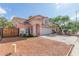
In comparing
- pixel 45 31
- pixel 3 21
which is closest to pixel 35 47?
pixel 45 31

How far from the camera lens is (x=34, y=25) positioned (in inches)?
121

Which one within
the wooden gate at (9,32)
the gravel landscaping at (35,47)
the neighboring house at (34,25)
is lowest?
the gravel landscaping at (35,47)

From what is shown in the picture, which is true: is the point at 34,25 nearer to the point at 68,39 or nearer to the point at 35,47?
the point at 35,47

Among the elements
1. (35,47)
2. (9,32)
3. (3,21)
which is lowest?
(35,47)

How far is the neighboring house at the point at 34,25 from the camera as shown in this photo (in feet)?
10.0

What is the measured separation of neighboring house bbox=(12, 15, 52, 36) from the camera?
120 inches

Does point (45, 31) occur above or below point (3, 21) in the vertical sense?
below

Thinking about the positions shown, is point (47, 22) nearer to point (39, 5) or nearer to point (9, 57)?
point (39, 5)

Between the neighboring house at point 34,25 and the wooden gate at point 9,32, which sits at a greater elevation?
the neighboring house at point 34,25

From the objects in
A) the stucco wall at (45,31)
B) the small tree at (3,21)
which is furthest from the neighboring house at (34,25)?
the small tree at (3,21)

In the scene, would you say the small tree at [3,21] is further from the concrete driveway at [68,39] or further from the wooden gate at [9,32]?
the concrete driveway at [68,39]

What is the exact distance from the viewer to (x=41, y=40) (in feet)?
10.1

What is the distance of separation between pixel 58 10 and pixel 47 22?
20cm

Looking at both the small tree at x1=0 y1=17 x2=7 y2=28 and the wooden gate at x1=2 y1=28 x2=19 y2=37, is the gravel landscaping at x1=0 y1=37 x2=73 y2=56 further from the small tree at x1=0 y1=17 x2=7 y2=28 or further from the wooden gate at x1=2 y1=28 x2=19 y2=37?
the small tree at x1=0 y1=17 x2=7 y2=28
